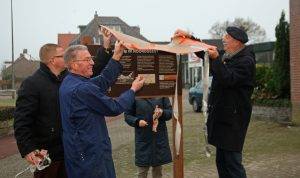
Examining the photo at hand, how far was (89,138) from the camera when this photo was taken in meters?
4.66

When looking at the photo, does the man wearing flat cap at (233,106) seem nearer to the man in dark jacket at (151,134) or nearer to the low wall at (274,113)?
the man in dark jacket at (151,134)

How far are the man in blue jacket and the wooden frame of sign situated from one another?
84 cm

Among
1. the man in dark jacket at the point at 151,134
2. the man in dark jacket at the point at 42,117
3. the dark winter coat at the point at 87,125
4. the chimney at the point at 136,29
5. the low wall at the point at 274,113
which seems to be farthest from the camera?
the chimney at the point at 136,29

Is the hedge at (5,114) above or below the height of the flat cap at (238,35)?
below

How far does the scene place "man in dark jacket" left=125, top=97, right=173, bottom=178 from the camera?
6805mm

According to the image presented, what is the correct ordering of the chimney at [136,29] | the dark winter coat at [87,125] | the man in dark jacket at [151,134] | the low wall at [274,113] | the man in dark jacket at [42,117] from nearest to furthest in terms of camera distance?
the dark winter coat at [87,125] → the man in dark jacket at [42,117] → the man in dark jacket at [151,134] → the low wall at [274,113] → the chimney at [136,29]

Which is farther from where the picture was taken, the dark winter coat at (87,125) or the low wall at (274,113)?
the low wall at (274,113)

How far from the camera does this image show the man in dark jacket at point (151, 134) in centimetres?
680

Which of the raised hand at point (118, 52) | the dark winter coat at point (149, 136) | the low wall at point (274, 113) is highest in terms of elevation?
the raised hand at point (118, 52)

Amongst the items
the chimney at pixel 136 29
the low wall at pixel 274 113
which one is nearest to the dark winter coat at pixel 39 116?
the low wall at pixel 274 113

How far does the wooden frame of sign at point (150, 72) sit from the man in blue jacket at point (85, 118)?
84 centimetres

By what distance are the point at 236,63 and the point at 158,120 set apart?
1.58m

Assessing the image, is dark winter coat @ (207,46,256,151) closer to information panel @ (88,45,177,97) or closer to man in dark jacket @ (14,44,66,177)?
information panel @ (88,45,177,97)

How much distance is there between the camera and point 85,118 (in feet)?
15.3
